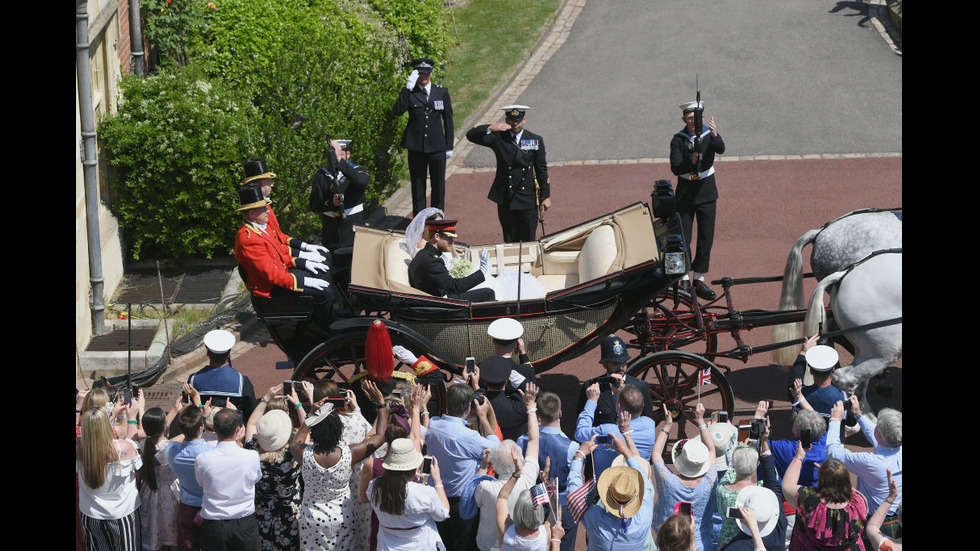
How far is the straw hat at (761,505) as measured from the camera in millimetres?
5820

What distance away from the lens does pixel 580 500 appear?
603cm

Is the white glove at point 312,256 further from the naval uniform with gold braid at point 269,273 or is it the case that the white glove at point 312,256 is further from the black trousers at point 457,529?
the black trousers at point 457,529

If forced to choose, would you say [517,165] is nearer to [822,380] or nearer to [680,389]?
[680,389]

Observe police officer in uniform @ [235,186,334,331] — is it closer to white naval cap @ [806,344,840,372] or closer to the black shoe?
the black shoe

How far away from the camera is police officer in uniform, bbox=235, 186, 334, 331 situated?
27.1 ft

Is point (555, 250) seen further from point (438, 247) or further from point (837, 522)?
point (837, 522)

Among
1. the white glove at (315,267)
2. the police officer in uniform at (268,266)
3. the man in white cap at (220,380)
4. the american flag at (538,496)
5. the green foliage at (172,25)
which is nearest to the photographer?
the american flag at (538,496)

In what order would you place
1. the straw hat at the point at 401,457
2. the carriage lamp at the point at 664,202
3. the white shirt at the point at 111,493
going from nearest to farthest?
the straw hat at the point at 401,457
the white shirt at the point at 111,493
the carriage lamp at the point at 664,202

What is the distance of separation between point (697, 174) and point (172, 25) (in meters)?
6.67

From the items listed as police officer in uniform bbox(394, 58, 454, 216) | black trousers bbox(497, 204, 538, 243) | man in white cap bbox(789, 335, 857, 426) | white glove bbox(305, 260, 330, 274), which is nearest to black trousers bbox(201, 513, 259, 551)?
white glove bbox(305, 260, 330, 274)

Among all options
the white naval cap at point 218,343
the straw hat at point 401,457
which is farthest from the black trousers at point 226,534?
the white naval cap at point 218,343

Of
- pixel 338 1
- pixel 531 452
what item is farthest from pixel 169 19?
pixel 531 452

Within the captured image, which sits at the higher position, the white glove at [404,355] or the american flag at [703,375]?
the white glove at [404,355]

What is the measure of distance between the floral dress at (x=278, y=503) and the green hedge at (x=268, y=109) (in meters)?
5.35
